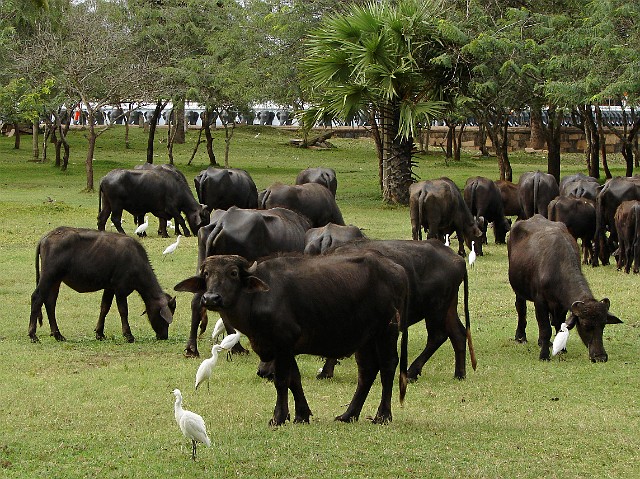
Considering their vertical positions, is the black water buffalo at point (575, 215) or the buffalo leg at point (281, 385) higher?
the black water buffalo at point (575, 215)

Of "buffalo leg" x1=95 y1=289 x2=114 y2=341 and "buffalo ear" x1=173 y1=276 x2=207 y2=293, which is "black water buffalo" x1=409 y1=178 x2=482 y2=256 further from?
"buffalo ear" x1=173 y1=276 x2=207 y2=293

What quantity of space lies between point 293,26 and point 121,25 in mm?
12403

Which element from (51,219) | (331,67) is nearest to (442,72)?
(331,67)

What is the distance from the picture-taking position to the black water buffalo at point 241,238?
43.4ft

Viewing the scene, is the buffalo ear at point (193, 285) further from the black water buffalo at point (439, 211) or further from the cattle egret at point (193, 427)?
the black water buffalo at point (439, 211)

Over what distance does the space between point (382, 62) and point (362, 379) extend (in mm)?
19442

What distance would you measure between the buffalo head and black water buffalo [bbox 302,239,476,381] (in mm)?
1425

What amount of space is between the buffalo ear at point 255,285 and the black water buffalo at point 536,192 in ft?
59.2

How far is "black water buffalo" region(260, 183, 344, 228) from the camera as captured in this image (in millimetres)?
20219

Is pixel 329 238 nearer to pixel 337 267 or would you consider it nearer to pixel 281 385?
pixel 337 267

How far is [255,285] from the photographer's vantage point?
850 centimetres

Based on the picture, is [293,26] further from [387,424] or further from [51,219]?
[387,424]

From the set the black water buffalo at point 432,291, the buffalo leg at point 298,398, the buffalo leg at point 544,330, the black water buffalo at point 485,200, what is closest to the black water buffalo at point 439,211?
the black water buffalo at point 485,200

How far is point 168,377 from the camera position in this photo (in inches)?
465
